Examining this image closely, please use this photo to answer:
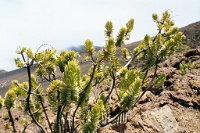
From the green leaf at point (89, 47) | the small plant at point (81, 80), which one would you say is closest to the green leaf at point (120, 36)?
the small plant at point (81, 80)

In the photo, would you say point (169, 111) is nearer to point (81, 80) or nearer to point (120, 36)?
point (120, 36)

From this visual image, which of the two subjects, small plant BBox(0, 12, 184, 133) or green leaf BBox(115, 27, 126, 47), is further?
green leaf BBox(115, 27, 126, 47)

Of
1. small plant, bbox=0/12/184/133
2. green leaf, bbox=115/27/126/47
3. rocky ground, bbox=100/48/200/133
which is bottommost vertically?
rocky ground, bbox=100/48/200/133

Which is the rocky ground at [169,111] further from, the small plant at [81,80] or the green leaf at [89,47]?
the green leaf at [89,47]

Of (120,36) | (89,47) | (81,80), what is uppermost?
(120,36)

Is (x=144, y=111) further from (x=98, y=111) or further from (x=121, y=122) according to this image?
(x=98, y=111)

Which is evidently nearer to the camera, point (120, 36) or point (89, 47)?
point (89, 47)

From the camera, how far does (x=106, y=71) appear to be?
941 centimetres

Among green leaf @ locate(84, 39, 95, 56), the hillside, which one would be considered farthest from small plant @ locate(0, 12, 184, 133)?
the hillside

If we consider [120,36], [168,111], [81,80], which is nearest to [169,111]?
[168,111]

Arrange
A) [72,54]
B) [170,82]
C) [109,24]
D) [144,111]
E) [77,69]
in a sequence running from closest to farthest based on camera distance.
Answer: [77,69] < [72,54] < [109,24] < [144,111] < [170,82]

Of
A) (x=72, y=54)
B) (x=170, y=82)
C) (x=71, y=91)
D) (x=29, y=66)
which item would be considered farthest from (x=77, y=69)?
(x=170, y=82)

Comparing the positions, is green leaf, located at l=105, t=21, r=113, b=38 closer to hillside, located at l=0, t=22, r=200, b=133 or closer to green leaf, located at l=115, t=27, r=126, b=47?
green leaf, located at l=115, t=27, r=126, b=47

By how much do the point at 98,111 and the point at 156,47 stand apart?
9.93 feet
